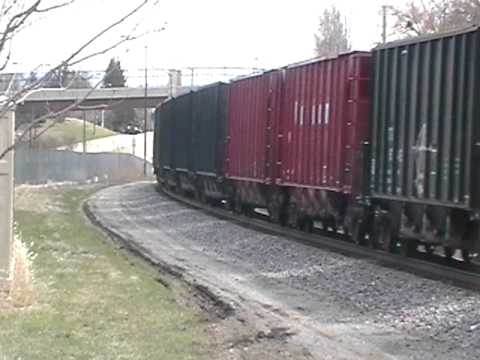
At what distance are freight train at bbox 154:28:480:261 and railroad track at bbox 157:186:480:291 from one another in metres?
0.28

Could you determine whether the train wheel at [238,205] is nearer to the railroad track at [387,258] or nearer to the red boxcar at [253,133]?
the red boxcar at [253,133]

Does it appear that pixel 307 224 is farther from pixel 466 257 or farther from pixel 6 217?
pixel 6 217

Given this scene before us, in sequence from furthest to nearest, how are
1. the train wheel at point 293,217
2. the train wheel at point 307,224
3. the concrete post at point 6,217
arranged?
1. the train wheel at point 293,217
2. the train wheel at point 307,224
3. the concrete post at point 6,217

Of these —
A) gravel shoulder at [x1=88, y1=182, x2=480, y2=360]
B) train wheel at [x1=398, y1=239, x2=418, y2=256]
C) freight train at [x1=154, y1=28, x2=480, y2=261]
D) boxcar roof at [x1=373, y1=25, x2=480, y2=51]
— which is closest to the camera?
gravel shoulder at [x1=88, y1=182, x2=480, y2=360]

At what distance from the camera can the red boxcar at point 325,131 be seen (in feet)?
64.5

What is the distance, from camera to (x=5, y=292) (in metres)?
12.2

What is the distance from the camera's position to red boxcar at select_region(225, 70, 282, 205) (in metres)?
26.0

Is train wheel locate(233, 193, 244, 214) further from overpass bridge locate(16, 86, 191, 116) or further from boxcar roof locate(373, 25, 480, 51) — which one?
overpass bridge locate(16, 86, 191, 116)

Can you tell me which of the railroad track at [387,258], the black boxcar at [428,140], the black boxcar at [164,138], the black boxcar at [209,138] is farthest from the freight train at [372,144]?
the black boxcar at [164,138]

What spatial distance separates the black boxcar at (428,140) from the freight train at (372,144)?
20 millimetres

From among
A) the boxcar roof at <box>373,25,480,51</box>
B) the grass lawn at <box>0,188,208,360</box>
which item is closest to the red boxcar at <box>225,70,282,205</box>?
the grass lawn at <box>0,188,208,360</box>

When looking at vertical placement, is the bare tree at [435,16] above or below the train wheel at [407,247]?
above

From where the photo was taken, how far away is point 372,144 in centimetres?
1911

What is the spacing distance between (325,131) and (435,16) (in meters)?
45.2
